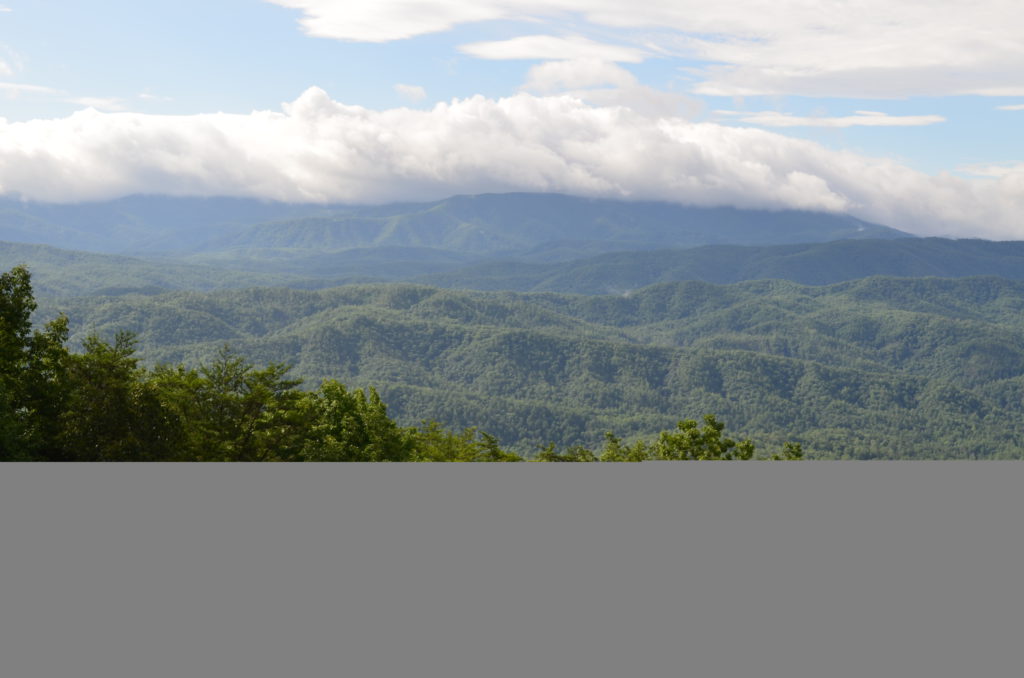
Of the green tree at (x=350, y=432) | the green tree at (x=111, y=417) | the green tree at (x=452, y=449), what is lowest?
the green tree at (x=452, y=449)

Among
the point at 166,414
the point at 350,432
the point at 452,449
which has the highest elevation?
the point at 166,414

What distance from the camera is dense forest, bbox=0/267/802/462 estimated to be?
96.7 feet

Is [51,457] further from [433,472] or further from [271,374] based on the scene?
[433,472]

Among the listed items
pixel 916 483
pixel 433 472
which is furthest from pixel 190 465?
pixel 916 483

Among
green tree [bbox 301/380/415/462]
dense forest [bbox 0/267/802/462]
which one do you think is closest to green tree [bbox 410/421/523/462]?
dense forest [bbox 0/267/802/462]

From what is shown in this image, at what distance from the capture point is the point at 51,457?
2820 centimetres

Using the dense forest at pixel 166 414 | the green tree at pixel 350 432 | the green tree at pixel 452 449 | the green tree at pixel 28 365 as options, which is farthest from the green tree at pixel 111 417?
the green tree at pixel 452 449

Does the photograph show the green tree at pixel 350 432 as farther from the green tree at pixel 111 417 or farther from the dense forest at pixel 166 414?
the green tree at pixel 111 417

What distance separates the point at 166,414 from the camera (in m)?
33.9

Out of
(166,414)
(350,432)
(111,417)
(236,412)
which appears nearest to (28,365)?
(111,417)

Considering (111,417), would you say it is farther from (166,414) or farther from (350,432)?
(350,432)

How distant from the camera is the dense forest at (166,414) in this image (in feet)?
96.7

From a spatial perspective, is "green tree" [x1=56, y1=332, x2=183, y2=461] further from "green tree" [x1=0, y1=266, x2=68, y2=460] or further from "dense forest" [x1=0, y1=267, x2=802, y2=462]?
"green tree" [x1=0, y1=266, x2=68, y2=460]

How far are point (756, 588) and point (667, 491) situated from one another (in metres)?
2.46
